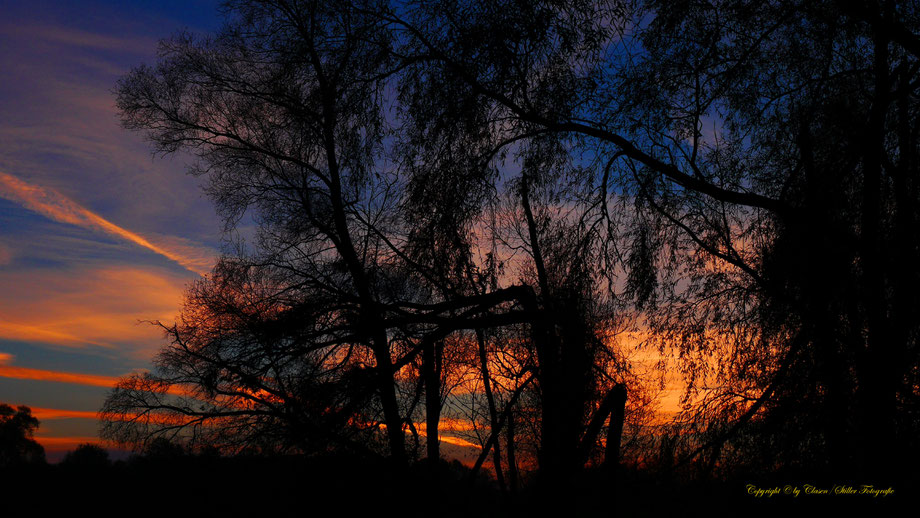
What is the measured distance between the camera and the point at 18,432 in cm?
1517

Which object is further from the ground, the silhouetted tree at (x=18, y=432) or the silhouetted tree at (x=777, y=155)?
the silhouetted tree at (x=777, y=155)

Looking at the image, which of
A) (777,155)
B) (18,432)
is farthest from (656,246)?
(18,432)

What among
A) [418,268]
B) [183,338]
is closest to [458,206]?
[418,268]

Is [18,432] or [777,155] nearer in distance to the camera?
[777,155]

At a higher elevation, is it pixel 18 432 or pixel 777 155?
pixel 777 155

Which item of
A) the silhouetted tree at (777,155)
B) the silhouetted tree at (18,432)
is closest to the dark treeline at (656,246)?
the silhouetted tree at (777,155)

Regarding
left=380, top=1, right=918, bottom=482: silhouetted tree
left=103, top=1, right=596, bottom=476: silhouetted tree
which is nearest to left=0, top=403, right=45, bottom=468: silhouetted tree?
left=103, top=1, right=596, bottom=476: silhouetted tree

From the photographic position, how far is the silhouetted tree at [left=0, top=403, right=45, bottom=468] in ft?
46.8

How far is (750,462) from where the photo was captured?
6824 millimetres

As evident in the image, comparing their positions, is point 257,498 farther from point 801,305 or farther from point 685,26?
point 685,26

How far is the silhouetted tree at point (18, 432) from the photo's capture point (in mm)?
14256

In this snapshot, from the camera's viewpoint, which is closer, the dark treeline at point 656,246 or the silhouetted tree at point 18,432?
the dark treeline at point 656,246

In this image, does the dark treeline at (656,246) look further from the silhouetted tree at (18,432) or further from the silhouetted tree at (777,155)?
the silhouetted tree at (18,432)

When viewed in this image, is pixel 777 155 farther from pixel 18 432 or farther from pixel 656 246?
pixel 18 432
